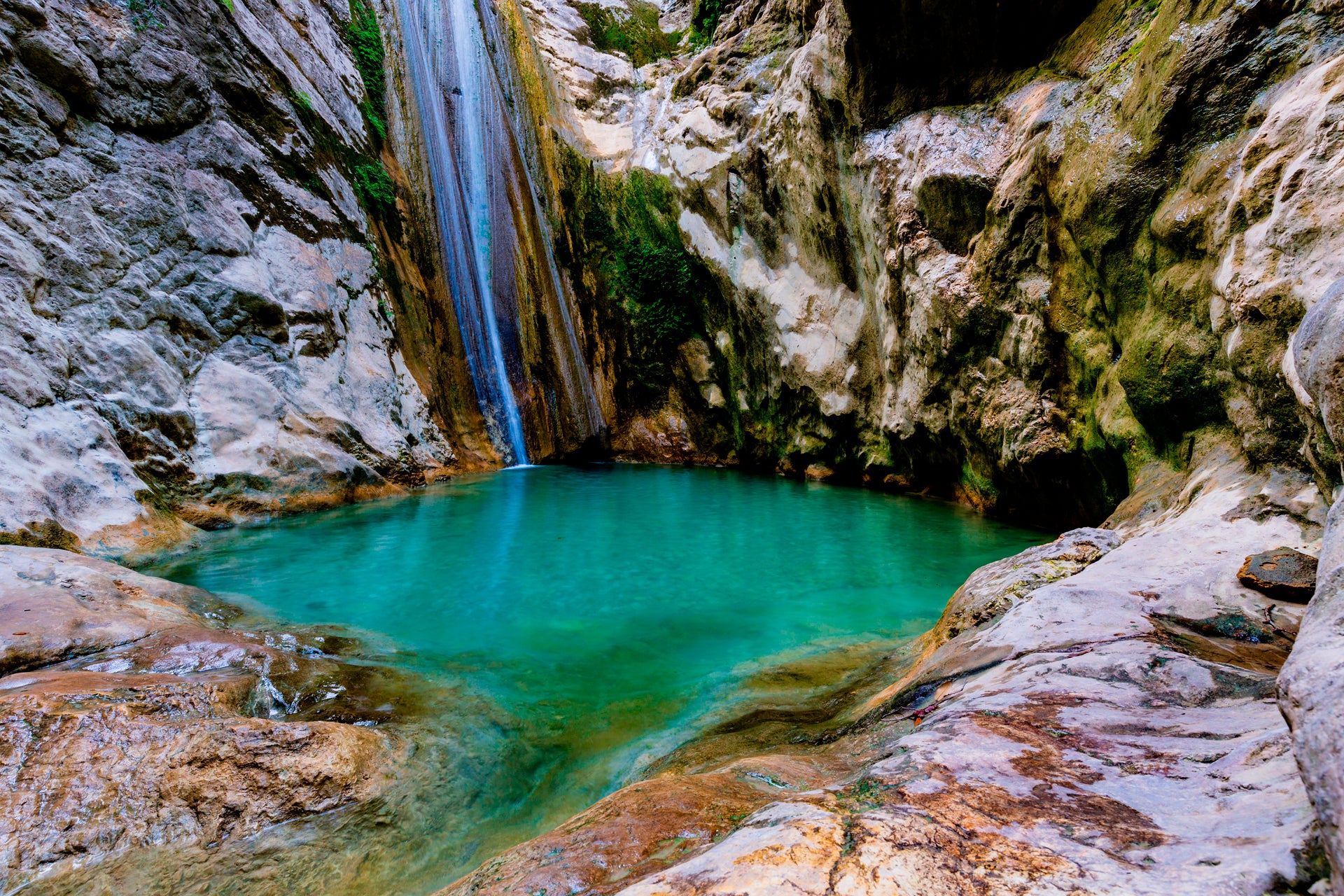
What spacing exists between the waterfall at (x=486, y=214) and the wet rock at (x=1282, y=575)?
42.9 ft

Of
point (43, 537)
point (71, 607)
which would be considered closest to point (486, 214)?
point (43, 537)

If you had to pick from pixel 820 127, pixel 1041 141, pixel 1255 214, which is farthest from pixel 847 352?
pixel 1255 214

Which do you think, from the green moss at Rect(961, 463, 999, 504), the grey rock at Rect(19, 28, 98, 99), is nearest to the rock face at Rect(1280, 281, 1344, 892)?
the green moss at Rect(961, 463, 999, 504)

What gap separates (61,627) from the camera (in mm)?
3338

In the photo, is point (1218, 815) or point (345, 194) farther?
point (345, 194)

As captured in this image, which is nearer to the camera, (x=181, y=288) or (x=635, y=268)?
(x=181, y=288)

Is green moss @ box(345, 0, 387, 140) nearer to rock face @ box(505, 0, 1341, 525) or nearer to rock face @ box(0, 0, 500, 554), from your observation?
rock face @ box(0, 0, 500, 554)

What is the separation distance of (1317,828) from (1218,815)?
0.83ft

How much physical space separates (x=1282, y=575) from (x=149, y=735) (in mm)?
4747

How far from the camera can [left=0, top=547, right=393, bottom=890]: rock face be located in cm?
Result: 221

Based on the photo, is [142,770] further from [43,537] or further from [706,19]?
[706,19]

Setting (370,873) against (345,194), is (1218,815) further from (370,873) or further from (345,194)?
(345,194)

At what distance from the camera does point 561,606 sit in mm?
5621

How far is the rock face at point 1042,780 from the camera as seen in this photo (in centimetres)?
106
